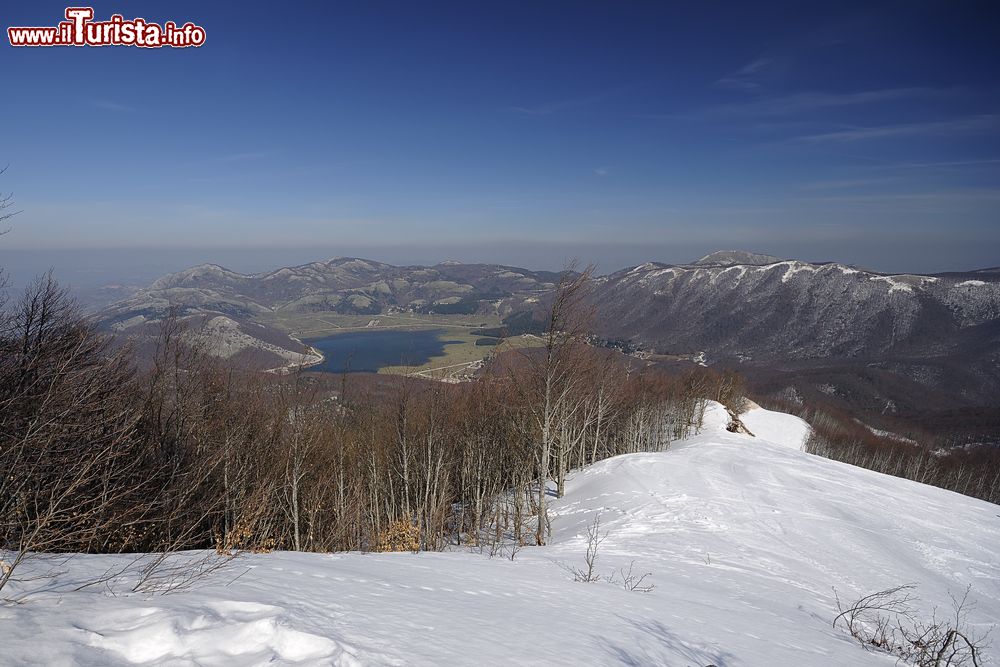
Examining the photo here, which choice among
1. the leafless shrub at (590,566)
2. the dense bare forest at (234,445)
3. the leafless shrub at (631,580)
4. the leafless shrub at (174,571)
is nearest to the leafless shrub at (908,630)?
the leafless shrub at (631,580)

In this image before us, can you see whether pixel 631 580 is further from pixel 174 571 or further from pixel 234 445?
pixel 234 445

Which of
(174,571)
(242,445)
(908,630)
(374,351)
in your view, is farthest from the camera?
(374,351)

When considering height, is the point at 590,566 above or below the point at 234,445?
below

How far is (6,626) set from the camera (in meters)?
4.10

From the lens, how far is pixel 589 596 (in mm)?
8438

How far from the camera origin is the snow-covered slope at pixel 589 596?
4438 millimetres

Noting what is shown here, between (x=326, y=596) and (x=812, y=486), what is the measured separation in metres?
23.9

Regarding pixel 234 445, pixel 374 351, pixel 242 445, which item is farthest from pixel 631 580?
pixel 374 351

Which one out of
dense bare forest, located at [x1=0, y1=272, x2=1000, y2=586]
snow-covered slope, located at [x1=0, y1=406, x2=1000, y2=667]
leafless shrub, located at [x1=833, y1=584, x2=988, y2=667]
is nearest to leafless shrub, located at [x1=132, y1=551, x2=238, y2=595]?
snow-covered slope, located at [x1=0, y1=406, x2=1000, y2=667]

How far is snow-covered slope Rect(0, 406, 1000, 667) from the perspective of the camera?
4.44 meters

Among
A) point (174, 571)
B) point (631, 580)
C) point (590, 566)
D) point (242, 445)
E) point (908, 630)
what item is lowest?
point (908, 630)

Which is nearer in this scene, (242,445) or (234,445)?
(234,445)

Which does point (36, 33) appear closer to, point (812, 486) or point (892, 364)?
point (812, 486)

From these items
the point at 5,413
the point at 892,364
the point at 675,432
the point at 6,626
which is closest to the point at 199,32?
the point at 5,413
